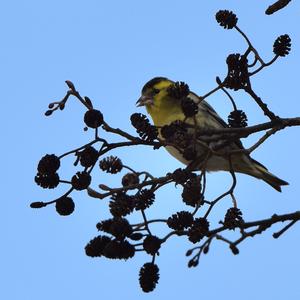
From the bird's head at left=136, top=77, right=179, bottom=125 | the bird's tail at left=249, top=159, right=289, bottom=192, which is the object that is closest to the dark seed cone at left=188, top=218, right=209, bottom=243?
the bird's head at left=136, top=77, right=179, bottom=125

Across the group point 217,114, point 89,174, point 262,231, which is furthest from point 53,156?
point 217,114

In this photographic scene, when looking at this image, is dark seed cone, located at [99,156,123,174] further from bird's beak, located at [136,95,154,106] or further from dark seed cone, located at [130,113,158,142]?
bird's beak, located at [136,95,154,106]

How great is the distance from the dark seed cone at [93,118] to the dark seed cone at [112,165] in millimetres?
223

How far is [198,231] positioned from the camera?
2168 mm

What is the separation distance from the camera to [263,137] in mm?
2473

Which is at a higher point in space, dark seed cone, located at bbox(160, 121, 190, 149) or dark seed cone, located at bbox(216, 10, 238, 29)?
dark seed cone, located at bbox(216, 10, 238, 29)

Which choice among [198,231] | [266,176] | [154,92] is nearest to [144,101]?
[154,92]

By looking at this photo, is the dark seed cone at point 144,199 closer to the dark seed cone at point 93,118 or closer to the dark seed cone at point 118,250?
the dark seed cone at point 118,250

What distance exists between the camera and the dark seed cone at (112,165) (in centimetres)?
248

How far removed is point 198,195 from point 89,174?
1.38ft

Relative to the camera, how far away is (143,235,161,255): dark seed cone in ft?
7.05

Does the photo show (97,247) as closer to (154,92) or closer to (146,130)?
(146,130)

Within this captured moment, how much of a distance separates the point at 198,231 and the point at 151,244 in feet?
0.56

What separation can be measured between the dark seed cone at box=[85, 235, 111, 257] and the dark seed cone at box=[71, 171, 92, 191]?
0.21 meters
